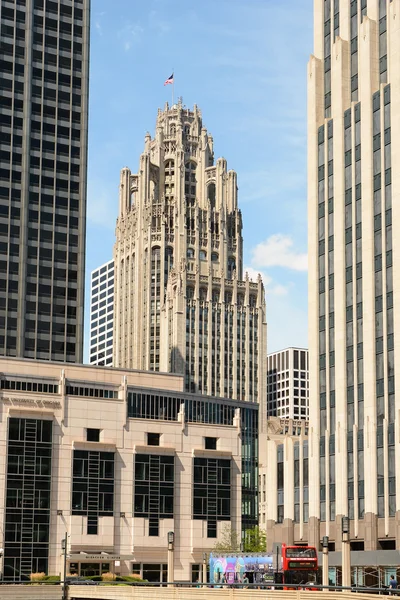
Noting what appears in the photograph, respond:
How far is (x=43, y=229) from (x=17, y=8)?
124 ft

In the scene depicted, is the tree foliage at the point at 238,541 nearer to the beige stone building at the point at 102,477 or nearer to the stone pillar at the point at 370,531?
the beige stone building at the point at 102,477

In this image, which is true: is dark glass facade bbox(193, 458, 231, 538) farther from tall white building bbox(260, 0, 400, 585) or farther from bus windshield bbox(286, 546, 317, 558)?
bus windshield bbox(286, 546, 317, 558)

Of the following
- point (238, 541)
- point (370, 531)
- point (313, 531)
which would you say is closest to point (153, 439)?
point (238, 541)

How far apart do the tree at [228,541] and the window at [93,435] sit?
19727mm

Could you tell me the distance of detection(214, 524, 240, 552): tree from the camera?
132 m

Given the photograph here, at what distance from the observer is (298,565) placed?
8375 cm

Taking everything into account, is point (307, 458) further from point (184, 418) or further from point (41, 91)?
point (41, 91)

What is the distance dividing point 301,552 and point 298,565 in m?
1.00

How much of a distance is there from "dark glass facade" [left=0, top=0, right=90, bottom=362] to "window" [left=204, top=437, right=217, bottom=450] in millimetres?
38443

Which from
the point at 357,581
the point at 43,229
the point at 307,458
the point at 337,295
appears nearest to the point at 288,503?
the point at 307,458

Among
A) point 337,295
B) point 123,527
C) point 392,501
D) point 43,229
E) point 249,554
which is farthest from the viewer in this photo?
point 43,229

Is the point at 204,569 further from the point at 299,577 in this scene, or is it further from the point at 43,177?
the point at 43,177

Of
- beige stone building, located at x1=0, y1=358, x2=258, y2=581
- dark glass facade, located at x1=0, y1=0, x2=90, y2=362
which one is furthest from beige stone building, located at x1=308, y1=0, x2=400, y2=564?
dark glass facade, located at x1=0, y1=0, x2=90, y2=362

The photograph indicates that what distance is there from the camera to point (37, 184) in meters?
176
